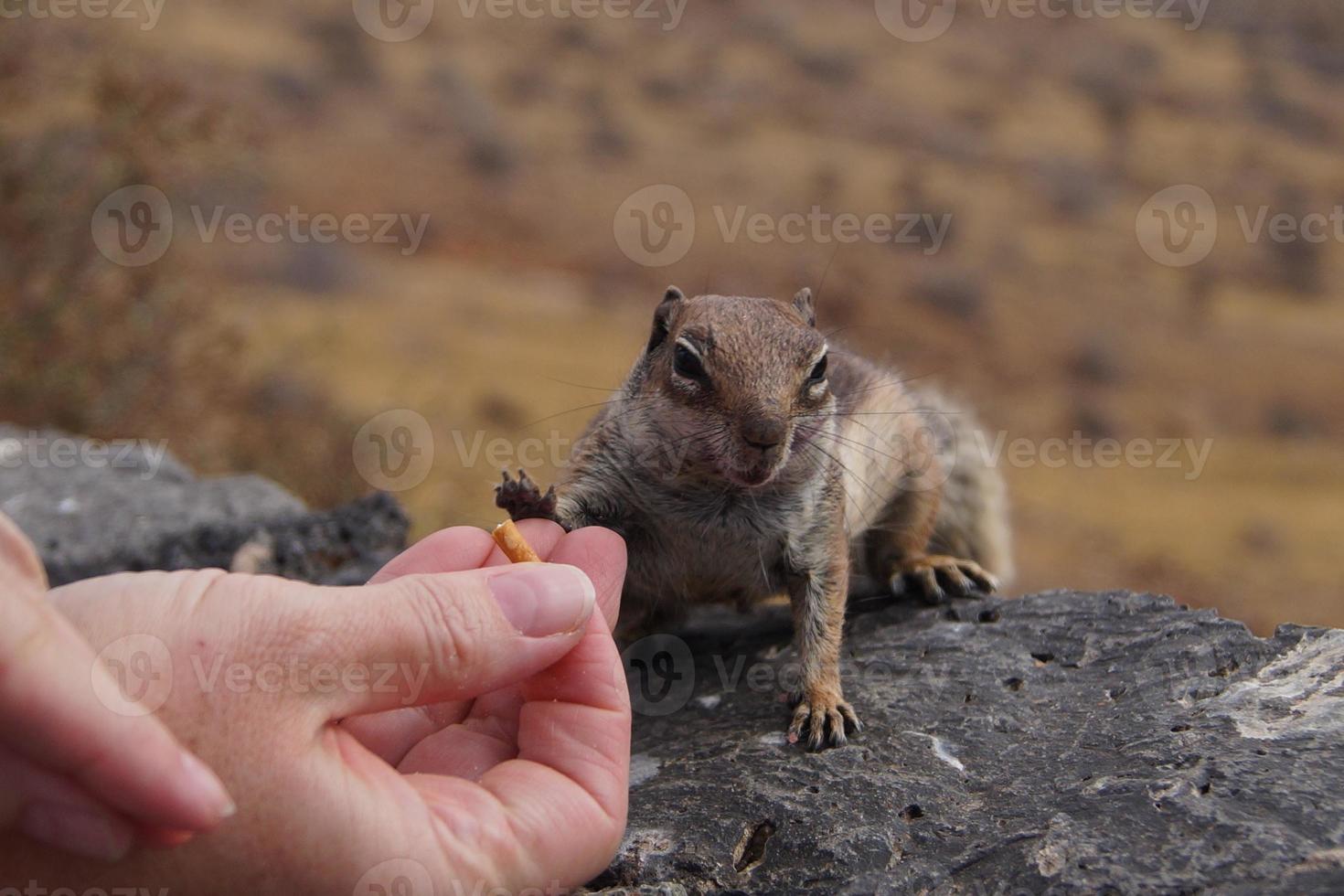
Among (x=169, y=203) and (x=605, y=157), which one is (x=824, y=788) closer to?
(x=169, y=203)

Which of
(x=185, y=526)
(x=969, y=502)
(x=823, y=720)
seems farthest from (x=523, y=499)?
(x=969, y=502)

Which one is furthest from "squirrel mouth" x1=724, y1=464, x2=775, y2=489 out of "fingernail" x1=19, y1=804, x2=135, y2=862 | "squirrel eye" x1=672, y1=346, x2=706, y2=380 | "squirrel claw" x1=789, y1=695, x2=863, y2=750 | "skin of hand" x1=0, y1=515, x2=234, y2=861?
"fingernail" x1=19, y1=804, x2=135, y2=862

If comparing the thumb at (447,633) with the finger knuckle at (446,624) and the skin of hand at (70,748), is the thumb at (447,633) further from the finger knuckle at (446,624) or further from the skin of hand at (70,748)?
the skin of hand at (70,748)

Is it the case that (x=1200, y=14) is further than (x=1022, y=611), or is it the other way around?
(x=1200, y=14)

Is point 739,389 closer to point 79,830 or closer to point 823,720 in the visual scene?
point 823,720

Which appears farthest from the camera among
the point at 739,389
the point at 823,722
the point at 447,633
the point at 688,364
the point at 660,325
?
the point at 660,325

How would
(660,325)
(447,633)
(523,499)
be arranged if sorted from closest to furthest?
(447,633), (523,499), (660,325)

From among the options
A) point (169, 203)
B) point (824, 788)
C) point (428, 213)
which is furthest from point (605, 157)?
point (824, 788)

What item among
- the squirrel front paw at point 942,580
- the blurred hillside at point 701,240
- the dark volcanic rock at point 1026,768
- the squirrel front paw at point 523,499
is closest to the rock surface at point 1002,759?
the dark volcanic rock at point 1026,768
